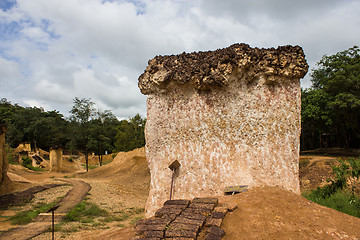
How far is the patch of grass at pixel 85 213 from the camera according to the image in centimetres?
761

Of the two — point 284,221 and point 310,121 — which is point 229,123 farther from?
point 310,121

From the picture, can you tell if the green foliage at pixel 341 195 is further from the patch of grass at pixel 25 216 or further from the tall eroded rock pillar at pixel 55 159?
the tall eroded rock pillar at pixel 55 159

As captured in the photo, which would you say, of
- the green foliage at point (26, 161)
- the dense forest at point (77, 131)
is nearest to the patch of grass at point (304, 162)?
the dense forest at point (77, 131)

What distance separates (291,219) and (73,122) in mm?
24343

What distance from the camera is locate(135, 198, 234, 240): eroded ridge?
2871 millimetres

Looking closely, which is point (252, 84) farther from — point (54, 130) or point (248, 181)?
point (54, 130)

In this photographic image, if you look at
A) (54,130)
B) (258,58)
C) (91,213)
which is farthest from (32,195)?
(54,130)

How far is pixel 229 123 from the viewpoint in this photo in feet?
15.3

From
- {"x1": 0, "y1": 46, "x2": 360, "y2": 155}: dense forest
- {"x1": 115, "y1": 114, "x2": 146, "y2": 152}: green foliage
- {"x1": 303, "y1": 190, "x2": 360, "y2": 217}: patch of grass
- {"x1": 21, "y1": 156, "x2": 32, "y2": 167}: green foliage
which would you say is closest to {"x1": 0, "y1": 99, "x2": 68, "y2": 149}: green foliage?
{"x1": 0, "y1": 46, "x2": 360, "y2": 155}: dense forest

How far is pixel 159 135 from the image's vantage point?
511cm

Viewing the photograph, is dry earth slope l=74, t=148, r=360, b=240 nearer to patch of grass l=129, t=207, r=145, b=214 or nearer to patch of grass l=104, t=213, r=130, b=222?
patch of grass l=104, t=213, r=130, b=222

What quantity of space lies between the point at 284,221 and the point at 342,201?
4052 mm

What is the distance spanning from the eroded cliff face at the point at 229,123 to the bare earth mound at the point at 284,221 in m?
0.73

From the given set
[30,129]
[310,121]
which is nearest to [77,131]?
[30,129]
